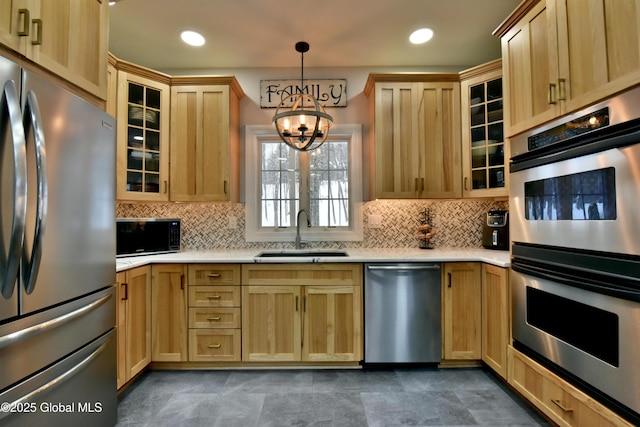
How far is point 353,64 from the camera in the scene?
2898mm

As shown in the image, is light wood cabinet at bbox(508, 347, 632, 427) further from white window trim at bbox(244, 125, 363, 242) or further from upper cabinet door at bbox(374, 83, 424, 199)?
white window trim at bbox(244, 125, 363, 242)

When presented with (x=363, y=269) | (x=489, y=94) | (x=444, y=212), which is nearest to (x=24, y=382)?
(x=363, y=269)

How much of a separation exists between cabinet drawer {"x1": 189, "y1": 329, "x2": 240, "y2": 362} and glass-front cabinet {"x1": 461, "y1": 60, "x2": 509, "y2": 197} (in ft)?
7.55

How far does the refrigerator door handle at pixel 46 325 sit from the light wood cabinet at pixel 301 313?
3.35ft

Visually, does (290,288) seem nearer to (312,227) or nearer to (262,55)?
(312,227)

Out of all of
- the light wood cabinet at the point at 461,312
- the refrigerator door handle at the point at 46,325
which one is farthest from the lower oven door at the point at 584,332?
the refrigerator door handle at the point at 46,325

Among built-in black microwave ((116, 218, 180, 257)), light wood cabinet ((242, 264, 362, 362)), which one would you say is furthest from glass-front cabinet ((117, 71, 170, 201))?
light wood cabinet ((242, 264, 362, 362))

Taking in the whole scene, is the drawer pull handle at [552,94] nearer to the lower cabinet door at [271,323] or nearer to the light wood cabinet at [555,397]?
the light wood cabinet at [555,397]

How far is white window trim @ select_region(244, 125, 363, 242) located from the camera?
289cm

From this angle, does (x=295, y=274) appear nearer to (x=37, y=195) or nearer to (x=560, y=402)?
(x=37, y=195)

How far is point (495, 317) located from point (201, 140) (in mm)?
2746

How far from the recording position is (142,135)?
2.45 meters

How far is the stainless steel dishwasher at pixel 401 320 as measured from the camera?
2225mm

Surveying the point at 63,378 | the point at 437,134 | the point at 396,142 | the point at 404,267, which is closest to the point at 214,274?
the point at 63,378
